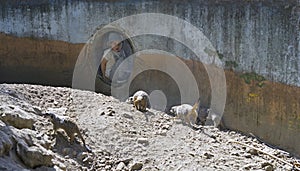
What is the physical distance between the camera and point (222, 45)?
812cm

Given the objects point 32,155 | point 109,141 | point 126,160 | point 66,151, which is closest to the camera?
point 32,155

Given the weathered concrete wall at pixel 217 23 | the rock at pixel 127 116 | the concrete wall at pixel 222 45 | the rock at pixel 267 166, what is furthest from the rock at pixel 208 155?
the weathered concrete wall at pixel 217 23

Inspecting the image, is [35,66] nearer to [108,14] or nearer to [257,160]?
[108,14]

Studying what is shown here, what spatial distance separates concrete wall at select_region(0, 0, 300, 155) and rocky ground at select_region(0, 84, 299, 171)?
488 mm

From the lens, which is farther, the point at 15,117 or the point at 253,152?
the point at 253,152

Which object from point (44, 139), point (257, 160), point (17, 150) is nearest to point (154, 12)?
point (257, 160)

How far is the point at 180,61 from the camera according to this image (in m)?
8.80

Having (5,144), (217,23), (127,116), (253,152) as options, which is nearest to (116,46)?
(217,23)

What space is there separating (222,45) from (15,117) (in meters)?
4.02

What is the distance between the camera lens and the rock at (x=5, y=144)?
4311 millimetres

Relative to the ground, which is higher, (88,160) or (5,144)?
(5,144)

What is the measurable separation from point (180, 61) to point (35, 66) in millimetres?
3474

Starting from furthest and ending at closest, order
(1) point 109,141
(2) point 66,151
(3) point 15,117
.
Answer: (1) point 109,141 → (2) point 66,151 → (3) point 15,117

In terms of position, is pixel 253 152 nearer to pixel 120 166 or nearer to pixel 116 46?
pixel 120 166
